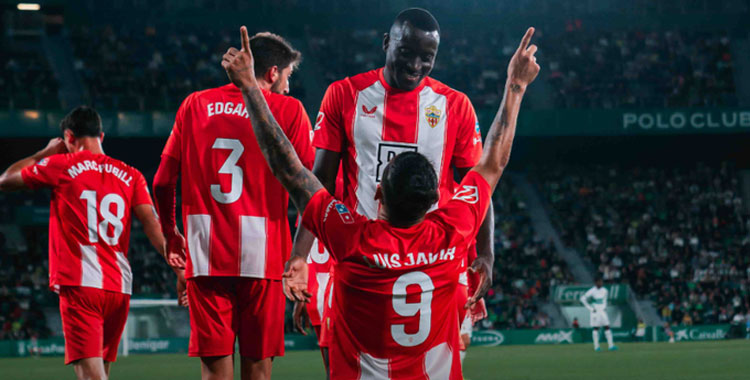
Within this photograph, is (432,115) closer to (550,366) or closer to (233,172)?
(233,172)

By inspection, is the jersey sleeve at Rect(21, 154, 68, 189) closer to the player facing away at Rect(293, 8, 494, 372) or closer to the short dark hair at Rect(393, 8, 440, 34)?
the player facing away at Rect(293, 8, 494, 372)

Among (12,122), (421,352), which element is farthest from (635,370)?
(12,122)

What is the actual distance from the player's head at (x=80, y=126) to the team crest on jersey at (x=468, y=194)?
3186 millimetres

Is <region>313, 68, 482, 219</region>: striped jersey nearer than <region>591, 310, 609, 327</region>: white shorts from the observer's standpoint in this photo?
Yes

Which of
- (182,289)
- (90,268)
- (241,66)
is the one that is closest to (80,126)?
(90,268)

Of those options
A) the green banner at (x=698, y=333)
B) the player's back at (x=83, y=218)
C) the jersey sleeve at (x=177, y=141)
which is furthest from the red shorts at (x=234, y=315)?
the green banner at (x=698, y=333)

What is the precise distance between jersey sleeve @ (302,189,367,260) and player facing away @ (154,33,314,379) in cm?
152

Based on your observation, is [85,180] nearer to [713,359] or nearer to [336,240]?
[336,240]

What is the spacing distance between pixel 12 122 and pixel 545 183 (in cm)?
1844

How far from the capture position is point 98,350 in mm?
5520

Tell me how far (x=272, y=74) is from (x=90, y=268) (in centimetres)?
187

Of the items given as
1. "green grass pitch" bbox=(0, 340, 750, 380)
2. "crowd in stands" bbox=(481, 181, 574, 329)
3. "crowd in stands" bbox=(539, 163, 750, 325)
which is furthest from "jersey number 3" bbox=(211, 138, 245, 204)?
"crowd in stands" bbox=(539, 163, 750, 325)

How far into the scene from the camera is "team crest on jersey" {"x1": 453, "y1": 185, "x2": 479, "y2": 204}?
133 inches

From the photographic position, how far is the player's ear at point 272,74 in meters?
4.84
